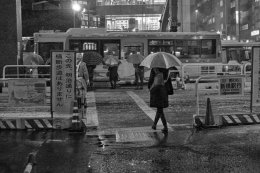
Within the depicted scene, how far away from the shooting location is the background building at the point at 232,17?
90188 mm

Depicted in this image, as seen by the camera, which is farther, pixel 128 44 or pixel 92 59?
pixel 128 44

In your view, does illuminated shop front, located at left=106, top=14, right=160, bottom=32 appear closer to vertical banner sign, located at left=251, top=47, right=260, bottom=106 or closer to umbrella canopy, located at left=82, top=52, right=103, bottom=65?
umbrella canopy, located at left=82, top=52, right=103, bottom=65

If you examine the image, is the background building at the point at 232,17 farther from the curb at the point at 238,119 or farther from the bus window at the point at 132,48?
the curb at the point at 238,119

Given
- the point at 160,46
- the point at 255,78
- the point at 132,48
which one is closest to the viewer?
the point at 255,78

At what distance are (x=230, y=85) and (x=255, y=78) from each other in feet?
2.19

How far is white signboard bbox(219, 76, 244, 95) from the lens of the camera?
1052 centimetres

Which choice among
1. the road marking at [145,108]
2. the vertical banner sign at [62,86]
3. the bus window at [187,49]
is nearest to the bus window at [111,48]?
the bus window at [187,49]

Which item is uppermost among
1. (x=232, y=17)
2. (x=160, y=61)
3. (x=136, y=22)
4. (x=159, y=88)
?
(x=232, y=17)

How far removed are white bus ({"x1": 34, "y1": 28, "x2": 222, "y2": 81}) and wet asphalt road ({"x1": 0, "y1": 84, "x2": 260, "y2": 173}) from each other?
14.9 metres

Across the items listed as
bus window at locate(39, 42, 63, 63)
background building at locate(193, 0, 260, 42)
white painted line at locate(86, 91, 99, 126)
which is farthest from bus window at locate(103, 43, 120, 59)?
background building at locate(193, 0, 260, 42)

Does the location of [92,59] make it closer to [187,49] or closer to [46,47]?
[46,47]

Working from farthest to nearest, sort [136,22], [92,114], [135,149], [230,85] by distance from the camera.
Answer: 1. [136,22]
2. [92,114]
3. [230,85]
4. [135,149]

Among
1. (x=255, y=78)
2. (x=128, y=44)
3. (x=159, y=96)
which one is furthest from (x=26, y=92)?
(x=128, y=44)

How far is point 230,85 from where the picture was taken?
1056 cm
